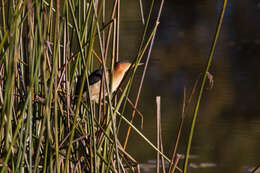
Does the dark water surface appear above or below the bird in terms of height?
below

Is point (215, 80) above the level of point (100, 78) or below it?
below

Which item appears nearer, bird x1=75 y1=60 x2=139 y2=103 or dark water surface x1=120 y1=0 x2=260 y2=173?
bird x1=75 y1=60 x2=139 y2=103

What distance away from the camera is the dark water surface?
13.7ft

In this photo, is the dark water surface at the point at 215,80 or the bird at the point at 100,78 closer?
the bird at the point at 100,78

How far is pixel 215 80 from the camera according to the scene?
604 cm

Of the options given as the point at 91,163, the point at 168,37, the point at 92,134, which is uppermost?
the point at 92,134

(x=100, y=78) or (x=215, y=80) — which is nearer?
(x=100, y=78)

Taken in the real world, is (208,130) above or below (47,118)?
below

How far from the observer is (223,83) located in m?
5.96

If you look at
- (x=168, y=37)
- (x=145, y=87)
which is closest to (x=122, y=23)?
(x=168, y=37)

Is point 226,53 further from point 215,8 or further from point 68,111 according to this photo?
point 68,111

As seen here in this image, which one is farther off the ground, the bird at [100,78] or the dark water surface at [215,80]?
the bird at [100,78]

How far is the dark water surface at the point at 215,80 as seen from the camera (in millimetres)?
4176

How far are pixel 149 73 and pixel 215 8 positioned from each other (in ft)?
14.8
